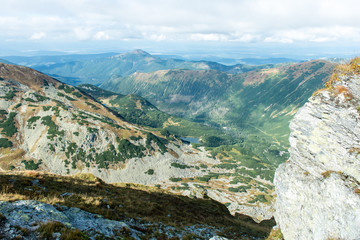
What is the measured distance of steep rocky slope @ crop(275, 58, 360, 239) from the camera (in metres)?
18.4

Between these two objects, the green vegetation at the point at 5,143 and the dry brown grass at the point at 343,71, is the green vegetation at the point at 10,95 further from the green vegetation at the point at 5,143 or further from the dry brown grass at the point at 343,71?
the dry brown grass at the point at 343,71

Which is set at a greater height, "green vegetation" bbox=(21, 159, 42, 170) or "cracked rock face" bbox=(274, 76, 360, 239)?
"cracked rock face" bbox=(274, 76, 360, 239)

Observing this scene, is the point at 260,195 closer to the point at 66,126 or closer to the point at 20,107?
the point at 66,126

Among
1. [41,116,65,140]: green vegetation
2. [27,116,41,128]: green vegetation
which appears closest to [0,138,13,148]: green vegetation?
[27,116,41,128]: green vegetation

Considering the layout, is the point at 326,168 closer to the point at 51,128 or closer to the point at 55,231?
the point at 55,231

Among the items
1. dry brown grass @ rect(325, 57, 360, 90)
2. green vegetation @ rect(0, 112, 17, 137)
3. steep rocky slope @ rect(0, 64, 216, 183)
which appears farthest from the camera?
green vegetation @ rect(0, 112, 17, 137)

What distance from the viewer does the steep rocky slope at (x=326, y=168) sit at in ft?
60.2

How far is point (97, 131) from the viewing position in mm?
146125

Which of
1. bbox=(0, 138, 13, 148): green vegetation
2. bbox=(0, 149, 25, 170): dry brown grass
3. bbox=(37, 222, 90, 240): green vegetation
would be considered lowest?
bbox=(0, 149, 25, 170): dry brown grass

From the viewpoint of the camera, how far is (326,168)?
69.1 feet

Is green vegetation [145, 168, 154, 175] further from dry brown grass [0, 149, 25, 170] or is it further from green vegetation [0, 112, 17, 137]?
green vegetation [0, 112, 17, 137]

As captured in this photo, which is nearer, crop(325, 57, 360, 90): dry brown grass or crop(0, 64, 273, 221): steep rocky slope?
crop(325, 57, 360, 90): dry brown grass

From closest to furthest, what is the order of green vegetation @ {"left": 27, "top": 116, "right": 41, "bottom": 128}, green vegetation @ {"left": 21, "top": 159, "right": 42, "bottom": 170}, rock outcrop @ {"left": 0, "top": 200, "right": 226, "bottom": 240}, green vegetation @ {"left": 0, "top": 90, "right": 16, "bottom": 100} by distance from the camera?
rock outcrop @ {"left": 0, "top": 200, "right": 226, "bottom": 240} → green vegetation @ {"left": 21, "top": 159, "right": 42, "bottom": 170} → green vegetation @ {"left": 27, "top": 116, "right": 41, "bottom": 128} → green vegetation @ {"left": 0, "top": 90, "right": 16, "bottom": 100}

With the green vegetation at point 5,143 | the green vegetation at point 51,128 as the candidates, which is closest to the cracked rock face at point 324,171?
the green vegetation at point 51,128
